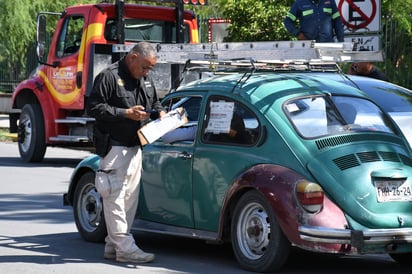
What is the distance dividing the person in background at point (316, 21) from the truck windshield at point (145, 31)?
4992 millimetres

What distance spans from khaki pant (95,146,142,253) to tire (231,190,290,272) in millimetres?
972

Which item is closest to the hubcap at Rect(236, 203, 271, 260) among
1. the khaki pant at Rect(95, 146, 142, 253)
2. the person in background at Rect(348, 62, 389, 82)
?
the khaki pant at Rect(95, 146, 142, 253)

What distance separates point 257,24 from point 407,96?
34.0 feet

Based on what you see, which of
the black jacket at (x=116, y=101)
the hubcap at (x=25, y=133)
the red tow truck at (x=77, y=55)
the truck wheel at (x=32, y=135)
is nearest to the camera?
the black jacket at (x=116, y=101)

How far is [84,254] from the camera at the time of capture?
912 centimetres

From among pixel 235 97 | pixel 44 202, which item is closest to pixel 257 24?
pixel 44 202

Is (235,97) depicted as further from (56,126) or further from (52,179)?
(56,126)

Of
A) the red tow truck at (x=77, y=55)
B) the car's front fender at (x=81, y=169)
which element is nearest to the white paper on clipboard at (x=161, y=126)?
the car's front fender at (x=81, y=169)

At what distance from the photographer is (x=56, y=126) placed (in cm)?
1850

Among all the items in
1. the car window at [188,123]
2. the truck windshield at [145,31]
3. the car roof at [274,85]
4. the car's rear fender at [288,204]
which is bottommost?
the car's rear fender at [288,204]

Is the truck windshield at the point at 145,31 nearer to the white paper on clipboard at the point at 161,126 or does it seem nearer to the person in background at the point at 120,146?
the person in background at the point at 120,146

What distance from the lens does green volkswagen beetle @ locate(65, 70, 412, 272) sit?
7684 millimetres

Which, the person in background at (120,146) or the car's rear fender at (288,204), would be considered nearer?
the car's rear fender at (288,204)

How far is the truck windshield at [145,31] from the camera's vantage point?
17766 mm
